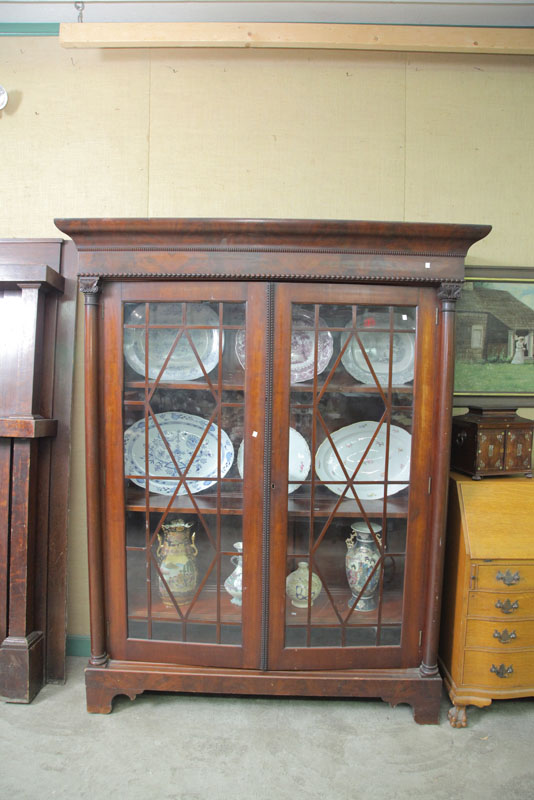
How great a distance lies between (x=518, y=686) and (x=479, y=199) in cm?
208

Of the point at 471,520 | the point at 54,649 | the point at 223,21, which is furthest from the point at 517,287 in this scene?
the point at 54,649

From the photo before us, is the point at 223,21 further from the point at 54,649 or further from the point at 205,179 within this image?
the point at 54,649

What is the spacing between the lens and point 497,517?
167cm

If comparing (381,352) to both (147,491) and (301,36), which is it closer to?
(147,491)

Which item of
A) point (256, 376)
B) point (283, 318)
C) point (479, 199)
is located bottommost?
point (256, 376)

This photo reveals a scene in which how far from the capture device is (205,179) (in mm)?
2008

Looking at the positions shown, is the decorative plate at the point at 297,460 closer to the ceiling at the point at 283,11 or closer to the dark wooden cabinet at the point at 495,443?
the dark wooden cabinet at the point at 495,443

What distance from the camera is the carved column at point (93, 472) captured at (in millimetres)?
1582

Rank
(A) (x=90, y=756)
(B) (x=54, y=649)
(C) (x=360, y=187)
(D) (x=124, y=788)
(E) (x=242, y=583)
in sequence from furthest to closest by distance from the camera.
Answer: (C) (x=360, y=187) < (B) (x=54, y=649) < (E) (x=242, y=583) < (A) (x=90, y=756) < (D) (x=124, y=788)

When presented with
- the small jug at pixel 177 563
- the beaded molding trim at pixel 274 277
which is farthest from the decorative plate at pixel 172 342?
the small jug at pixel 177 563

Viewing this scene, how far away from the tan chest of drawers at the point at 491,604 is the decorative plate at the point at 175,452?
0.98 meters

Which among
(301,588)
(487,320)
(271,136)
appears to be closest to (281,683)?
(301,588)

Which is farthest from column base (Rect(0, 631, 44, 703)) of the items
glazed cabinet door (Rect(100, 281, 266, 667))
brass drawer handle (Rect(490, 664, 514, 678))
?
brass drawer handle (Rect(490, 664, 514, 678))

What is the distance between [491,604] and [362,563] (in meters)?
0.50
